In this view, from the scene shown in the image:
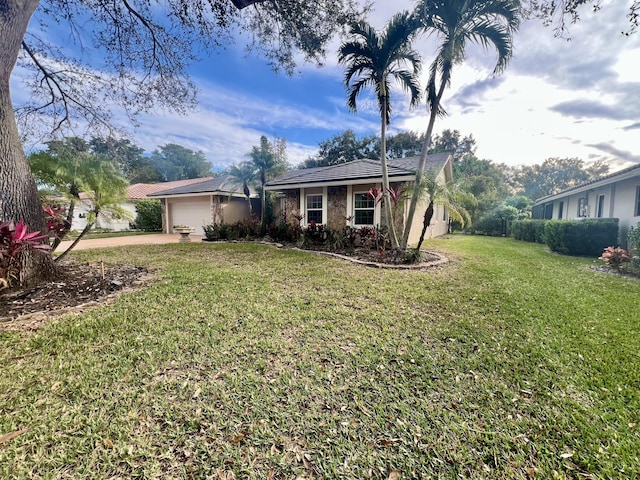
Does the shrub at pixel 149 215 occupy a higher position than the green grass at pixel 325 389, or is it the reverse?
the shrub at pixel 149 215

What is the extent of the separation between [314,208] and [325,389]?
10.9 metres

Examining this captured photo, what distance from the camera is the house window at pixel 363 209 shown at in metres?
11.3

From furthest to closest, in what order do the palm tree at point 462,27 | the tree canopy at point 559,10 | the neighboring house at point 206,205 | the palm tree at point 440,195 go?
1. the neighboring house at point 206,205
2. the palm tree at point 440,195
3. the palm tree at point 462,27
4. the tree canopy at point 559,10

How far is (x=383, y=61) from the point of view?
750 cm

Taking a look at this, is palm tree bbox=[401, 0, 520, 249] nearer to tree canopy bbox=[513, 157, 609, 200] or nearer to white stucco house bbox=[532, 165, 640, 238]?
white stucco house bbox=[532, 165, 640, 238]

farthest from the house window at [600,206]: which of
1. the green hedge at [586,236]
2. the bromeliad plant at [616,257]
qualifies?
the bromeliad plant at [616,257]

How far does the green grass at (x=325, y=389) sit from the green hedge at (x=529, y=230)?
38.9 feet

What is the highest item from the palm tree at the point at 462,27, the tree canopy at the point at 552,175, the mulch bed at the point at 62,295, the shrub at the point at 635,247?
the tree canopy at the point at 552,175

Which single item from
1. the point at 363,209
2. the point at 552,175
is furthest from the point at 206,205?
the point at 552,175

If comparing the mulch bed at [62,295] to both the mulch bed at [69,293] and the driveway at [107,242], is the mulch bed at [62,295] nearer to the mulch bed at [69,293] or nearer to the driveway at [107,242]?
the mulch bed at [69,293]

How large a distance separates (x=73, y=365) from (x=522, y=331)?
18.0 ft

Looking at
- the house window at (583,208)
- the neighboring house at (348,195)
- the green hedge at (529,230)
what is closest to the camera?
the neighboring house at (348,195)

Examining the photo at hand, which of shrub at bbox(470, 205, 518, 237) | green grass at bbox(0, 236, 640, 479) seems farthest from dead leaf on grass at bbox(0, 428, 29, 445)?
shrub at bbox(470, 205, 518, 237)

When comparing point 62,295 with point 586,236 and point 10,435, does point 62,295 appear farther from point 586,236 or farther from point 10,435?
point 586,236
